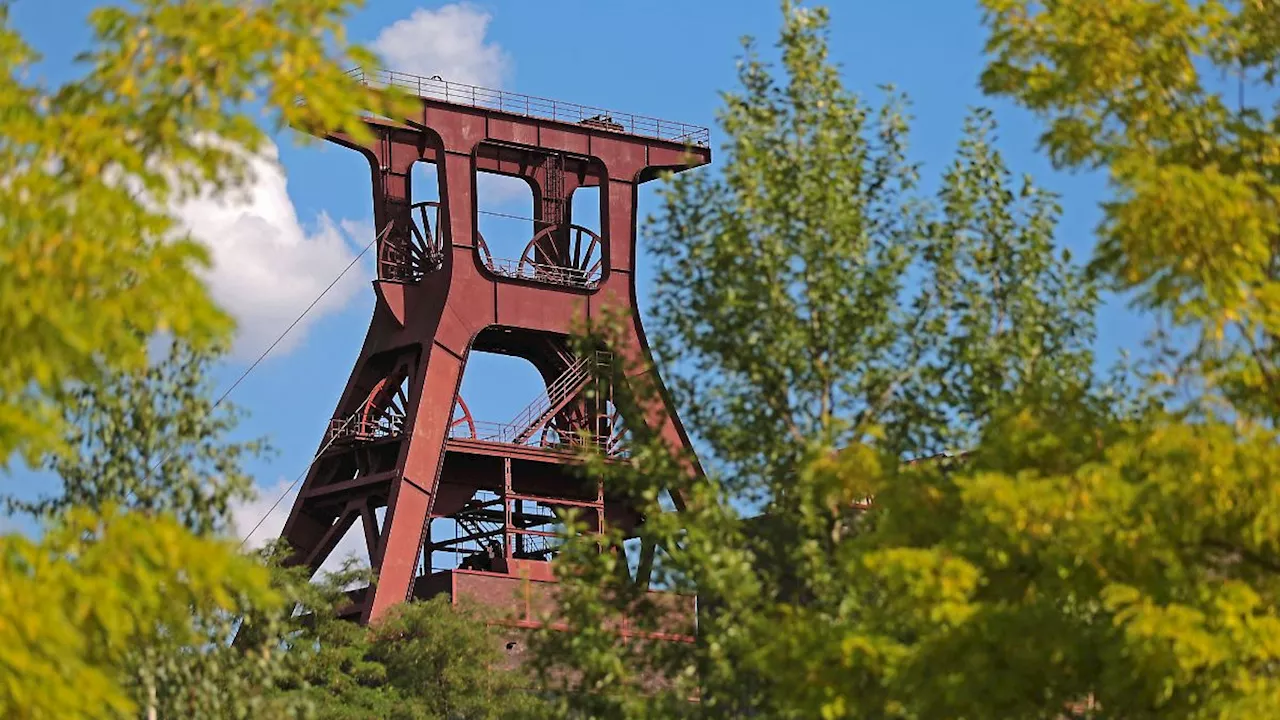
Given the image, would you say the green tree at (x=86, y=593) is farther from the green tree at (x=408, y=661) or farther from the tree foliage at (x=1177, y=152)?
the green tree at (x=408, y=661)

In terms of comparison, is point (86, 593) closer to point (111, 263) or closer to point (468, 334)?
point (111, 263)

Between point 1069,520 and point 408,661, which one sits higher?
point 408,661

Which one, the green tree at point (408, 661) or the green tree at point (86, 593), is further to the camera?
the green tree at point (408, 661)

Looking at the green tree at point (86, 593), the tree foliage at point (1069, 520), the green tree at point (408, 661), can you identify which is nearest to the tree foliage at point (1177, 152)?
the tree foliage at point (1069, 520)

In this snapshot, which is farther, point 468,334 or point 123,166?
point 468,334

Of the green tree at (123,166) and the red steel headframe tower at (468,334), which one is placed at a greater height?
the red steel headframe tower at (468,334)

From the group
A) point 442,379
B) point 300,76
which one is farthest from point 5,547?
point 442,379

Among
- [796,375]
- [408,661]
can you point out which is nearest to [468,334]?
[408,661]

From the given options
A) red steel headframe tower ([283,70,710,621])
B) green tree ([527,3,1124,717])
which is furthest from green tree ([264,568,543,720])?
green tree ([527,3,1124,717])

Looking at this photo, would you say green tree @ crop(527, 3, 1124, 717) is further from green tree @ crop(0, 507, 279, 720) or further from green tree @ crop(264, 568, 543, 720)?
green tree @ crop(264, 568, 543, 720)

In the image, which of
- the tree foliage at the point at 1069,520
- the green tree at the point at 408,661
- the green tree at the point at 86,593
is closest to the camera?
the green tree at the point at 86,593

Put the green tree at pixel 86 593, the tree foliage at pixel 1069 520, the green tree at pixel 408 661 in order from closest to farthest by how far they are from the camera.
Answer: the green tree at pixel 86 593, the tree foliage at pixel 1069 520, the green tree at pixel 408 661

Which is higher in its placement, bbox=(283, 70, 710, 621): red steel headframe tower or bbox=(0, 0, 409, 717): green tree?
bbox=(283, 70, 710, 621): red steel headframe tower

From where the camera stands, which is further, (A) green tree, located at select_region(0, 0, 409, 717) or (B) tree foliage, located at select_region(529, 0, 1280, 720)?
(B) tree foliage, located at select_region(529, 0, 1280, 720)
